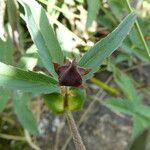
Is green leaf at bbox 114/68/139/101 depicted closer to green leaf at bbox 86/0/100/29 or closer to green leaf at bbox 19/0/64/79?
green leaf at bbox 86/0/100/29

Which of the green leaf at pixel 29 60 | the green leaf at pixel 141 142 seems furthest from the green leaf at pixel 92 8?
the green leaf at pixel 141 142

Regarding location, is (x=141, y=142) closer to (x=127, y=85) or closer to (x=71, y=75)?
(x=71, y=75)

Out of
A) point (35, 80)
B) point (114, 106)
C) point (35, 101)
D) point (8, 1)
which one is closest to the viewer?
point (35, 80)

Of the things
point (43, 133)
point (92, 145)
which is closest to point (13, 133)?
point (43, 133)

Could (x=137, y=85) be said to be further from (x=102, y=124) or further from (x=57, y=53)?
(x=57, y=53)

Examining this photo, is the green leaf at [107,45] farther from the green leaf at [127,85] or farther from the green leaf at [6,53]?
the green leaf at [127,85]

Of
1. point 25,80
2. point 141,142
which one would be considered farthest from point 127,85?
point 141,142

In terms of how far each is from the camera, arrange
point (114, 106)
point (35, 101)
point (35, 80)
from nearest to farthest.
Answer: point (35, 80)
point (114, 106)
point (35, 101)
